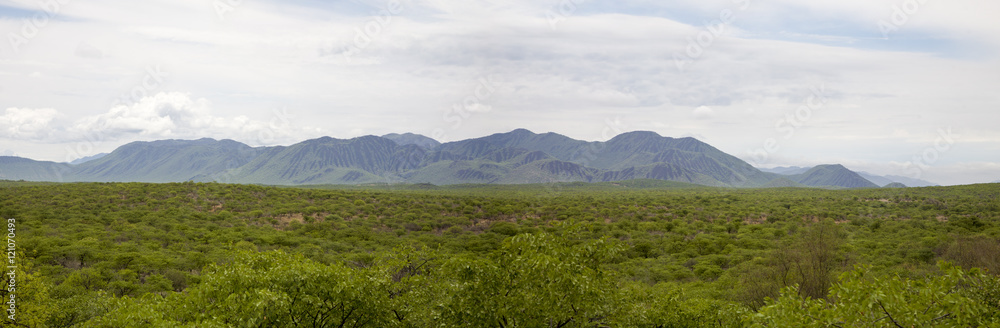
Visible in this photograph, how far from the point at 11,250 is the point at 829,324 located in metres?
32.1

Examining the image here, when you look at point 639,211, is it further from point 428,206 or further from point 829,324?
point 829,324

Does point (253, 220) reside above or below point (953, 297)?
below

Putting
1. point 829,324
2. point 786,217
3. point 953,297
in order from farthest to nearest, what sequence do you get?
point 786,217, point 829,324, point 953,297

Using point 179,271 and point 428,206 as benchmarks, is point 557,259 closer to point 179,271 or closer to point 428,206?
point 179,271

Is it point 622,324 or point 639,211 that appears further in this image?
point 639,211

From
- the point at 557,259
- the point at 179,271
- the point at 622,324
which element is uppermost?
the point at 557,259

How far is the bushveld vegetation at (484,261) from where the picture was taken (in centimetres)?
1650

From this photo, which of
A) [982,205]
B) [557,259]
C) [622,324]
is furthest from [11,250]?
[982,205]

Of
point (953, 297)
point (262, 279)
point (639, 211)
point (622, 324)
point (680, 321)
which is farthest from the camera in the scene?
point (639, 211)

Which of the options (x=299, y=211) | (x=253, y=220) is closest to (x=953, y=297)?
(x=253, y=220)

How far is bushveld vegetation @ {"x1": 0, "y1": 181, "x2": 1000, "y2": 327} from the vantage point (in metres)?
16.5

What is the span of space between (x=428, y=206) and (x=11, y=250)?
3558 inches

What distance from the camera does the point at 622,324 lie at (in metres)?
19.7

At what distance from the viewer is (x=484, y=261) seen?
1909cm
